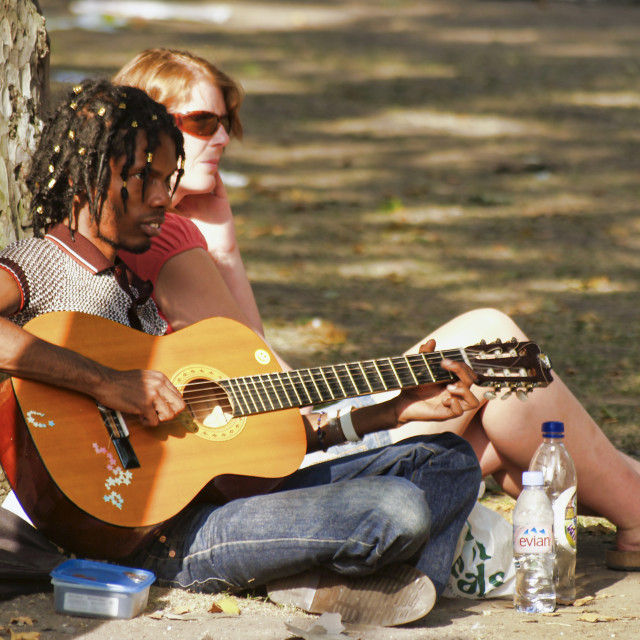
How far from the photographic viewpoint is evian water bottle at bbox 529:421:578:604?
119 inches

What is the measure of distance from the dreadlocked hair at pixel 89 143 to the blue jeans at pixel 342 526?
36.0 inches

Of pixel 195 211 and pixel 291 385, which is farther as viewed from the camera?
pixel 195 211

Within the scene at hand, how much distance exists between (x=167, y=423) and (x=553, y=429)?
1093mm

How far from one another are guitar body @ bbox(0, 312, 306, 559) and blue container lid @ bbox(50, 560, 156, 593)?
0.13 feet

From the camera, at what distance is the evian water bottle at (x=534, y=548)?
2.90 m

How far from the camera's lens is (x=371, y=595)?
2809mm

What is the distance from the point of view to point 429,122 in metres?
10.5

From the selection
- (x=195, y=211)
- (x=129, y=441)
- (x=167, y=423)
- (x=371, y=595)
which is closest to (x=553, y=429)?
(x=371, y=595)

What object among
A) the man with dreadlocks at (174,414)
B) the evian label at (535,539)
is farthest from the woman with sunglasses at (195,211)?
the evian label at (535,539)

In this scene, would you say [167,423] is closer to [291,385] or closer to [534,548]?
[291,385]

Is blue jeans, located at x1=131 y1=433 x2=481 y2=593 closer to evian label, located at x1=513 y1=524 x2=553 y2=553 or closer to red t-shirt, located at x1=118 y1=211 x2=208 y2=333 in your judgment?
evian label, located at x1=513 y1=524 x2=553 y2=553

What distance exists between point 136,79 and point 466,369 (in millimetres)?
1483

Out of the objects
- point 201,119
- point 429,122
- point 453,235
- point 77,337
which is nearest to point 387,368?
point 77,337

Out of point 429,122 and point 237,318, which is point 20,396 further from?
point 429,122
